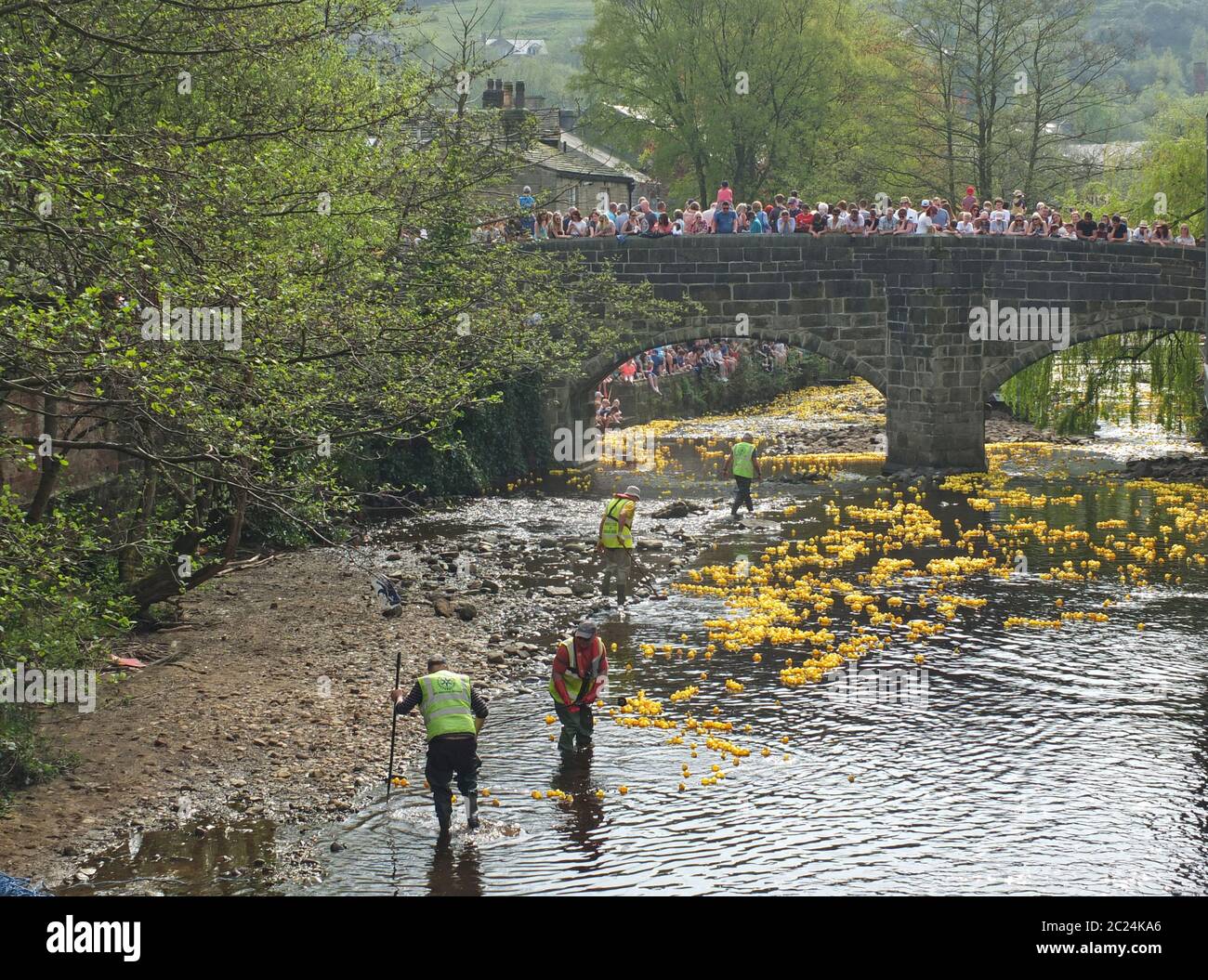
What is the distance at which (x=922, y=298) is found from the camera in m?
33.3

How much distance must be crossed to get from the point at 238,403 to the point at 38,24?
182 inches

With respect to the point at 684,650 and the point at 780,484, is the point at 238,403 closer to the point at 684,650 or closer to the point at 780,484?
the point at 684,650

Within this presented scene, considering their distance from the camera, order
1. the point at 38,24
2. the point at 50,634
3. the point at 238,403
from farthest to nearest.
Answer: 1. the point at 238,403
2. the point at 38,24
3. the point at 50,634

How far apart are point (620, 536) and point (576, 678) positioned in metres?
6.59

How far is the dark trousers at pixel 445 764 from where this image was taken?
42.3 feet

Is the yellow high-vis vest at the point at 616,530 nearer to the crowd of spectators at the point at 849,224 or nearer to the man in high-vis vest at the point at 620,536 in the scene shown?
the man in high-vis vest at the point at 620,536

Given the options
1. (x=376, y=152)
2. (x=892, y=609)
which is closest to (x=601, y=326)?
(x=376, y=152)

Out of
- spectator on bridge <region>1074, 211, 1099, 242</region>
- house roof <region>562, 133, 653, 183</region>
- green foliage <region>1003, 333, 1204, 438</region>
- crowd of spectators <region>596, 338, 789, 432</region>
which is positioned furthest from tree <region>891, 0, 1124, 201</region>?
house roof <region>562, 133, 653, 183</region>

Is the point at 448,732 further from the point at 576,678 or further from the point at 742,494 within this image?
the point at 742,494

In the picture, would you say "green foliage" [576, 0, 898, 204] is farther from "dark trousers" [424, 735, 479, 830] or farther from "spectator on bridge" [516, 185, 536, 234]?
"dark trousers" [424, 735, 479, 830]

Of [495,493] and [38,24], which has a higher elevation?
[38,24]

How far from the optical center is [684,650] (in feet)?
62.4
